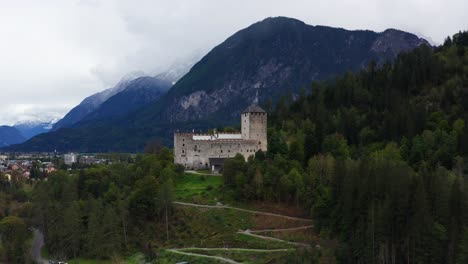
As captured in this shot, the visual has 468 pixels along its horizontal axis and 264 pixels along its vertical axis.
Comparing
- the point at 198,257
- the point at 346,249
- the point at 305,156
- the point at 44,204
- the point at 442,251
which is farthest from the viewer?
the point at 305,156

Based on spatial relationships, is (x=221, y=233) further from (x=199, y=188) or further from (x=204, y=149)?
(x=204, y=149)

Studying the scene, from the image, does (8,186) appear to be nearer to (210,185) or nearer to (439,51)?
(210,185)

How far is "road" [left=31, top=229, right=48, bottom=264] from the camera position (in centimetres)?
8336

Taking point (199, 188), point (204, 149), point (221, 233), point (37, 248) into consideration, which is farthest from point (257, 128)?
point (37, 248)

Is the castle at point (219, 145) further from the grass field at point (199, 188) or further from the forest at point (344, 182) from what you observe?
the grass field at point (199, 188)

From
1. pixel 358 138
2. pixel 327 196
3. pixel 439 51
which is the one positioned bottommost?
pixel 327 196

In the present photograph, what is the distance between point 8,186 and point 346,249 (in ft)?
363

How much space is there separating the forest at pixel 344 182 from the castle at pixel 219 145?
3847mm

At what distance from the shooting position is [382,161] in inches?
3019

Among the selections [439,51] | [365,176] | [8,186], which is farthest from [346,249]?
[8,186]

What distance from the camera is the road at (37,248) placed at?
8336 cm

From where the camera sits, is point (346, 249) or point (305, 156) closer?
point (346, 249)

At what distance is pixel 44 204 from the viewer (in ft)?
303

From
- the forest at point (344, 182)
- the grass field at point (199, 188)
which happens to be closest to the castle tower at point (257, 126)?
the forest at point (344, 182)
